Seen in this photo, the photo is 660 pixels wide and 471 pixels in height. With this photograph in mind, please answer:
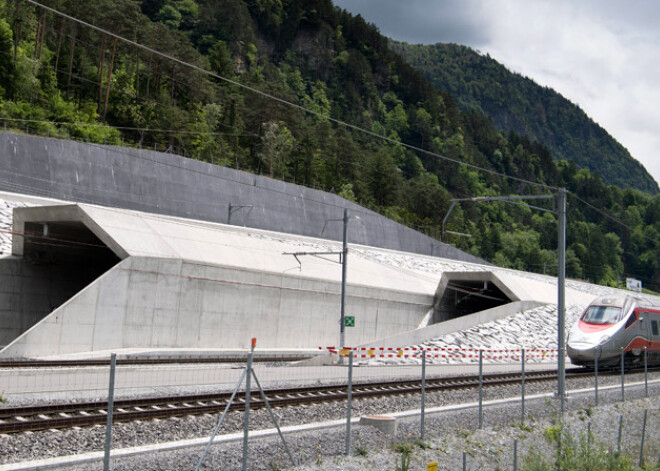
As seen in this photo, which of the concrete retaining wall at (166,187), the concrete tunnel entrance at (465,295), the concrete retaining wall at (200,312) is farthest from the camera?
the concrete tunnel entrance at (465,295)

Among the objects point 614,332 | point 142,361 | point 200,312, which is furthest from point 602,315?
point 142,361

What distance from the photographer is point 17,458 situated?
10.2 meters

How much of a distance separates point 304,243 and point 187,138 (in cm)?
3499

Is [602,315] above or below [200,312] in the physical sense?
above

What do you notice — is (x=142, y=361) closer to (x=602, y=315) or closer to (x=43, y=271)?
(x=43, y=271)

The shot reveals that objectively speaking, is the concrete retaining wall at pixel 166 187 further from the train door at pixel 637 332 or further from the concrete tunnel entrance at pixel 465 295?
the train door at pixel 637 332

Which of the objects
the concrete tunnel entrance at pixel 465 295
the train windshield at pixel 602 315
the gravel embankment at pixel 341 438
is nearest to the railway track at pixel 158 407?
the gravel embankment at pixel 341 438

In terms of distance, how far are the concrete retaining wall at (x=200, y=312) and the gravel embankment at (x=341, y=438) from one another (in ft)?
39.8

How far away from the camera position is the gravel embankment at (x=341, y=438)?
1059 centimetres

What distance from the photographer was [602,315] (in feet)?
98.0

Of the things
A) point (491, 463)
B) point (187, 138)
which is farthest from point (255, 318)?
point (187, 138)

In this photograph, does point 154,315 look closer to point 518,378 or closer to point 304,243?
point 518,378

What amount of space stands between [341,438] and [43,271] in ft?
74.5

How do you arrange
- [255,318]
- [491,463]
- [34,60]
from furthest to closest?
A: [34,60], [255,318], [491,463]
